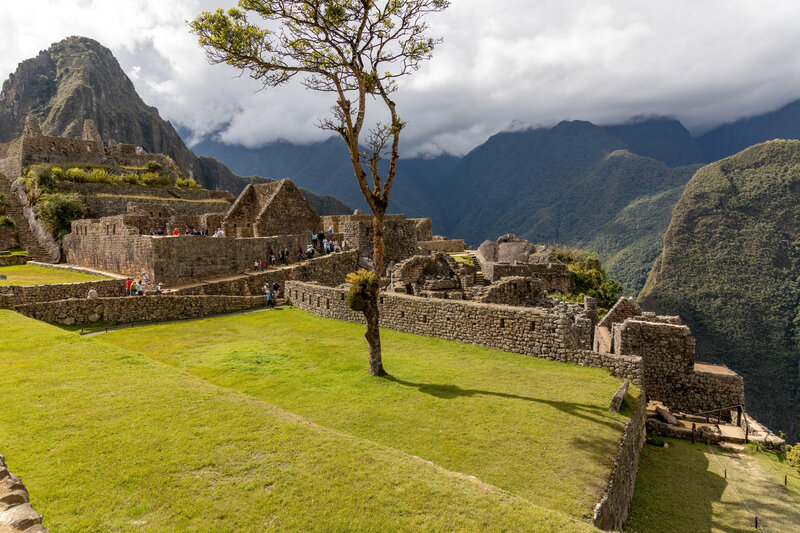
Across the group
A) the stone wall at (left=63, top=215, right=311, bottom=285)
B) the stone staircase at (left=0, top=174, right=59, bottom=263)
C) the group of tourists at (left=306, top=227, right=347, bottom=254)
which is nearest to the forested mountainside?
the stone staircase at (left=0, top=174, right=59, bottom=263)

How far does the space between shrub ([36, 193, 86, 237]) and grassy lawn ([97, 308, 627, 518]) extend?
1891 cm

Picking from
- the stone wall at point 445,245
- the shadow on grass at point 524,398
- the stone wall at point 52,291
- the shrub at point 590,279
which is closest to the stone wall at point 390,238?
the stone wall at point 445,245

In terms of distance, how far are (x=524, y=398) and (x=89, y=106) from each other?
4316 inches

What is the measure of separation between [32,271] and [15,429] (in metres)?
21.6

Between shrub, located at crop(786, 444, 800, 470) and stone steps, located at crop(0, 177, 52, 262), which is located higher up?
stone steps, located at crop(0, 177, 52, 262)

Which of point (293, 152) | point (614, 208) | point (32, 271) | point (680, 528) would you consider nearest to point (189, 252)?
point (32, 271)

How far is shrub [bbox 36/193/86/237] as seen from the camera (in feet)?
88.2

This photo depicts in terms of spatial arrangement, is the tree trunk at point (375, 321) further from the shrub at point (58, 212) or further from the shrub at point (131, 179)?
the shrub at point (131, 179)

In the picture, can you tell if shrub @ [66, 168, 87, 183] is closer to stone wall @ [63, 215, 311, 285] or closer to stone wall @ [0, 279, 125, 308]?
stone wall @ [63, 215, 311, 285]

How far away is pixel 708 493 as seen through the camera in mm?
8703

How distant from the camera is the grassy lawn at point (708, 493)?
7.66 m

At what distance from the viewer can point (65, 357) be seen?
8766 mm

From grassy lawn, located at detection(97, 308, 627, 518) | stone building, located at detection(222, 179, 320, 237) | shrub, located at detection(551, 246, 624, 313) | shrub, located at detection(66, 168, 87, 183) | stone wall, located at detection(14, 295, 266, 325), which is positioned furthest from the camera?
shrub, located at detection(66, 168, 87, 183)

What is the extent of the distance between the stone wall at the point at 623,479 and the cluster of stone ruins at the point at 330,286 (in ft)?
0.16
